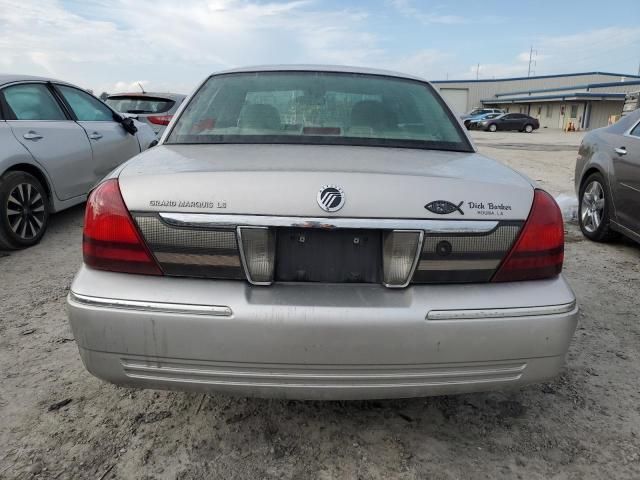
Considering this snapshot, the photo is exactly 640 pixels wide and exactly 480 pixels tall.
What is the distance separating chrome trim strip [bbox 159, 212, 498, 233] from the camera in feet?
5.43

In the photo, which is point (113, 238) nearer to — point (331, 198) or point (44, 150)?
point (331, 198)

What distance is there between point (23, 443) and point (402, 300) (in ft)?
5.58

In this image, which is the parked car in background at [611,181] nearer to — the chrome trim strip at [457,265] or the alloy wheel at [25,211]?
the chrome trim strip at [457,265]

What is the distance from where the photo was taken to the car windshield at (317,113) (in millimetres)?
2393

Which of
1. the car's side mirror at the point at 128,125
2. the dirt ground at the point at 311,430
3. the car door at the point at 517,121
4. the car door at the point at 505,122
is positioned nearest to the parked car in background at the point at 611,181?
the dirt ground at the point at 311,430

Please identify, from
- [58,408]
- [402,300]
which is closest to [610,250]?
[402,300]

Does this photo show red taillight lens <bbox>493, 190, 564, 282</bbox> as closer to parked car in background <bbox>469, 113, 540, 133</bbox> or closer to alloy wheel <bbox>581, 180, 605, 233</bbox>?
alloy wheel <bbox>581, 180, 605, 233</bbox>

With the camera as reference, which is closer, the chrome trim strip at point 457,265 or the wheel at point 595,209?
the chrome trim strip at point 457,265

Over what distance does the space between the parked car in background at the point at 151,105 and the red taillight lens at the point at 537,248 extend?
7.95m

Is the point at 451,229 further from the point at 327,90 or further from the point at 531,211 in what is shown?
the point at 327,90

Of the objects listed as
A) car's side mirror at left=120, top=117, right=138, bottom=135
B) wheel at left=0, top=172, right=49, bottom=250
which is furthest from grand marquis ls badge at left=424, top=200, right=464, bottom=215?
car's side mirror at left=120, top=117, right=138, bottom=135

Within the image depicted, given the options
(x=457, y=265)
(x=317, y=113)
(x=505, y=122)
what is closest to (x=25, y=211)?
(x=317, y=113)

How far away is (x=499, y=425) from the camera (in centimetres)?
224

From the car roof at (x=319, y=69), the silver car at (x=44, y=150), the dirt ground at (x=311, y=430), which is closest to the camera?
the dirt ground at (x=311, y=430)
